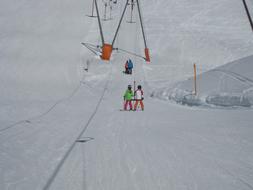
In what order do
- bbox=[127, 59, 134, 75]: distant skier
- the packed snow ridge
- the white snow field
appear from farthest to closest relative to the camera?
1. bbox=[127, 59, 134, 75]: distant skier
2. the packed snow ridge
3. the white snow field

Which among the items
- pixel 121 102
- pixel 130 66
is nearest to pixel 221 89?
pixel 121 102

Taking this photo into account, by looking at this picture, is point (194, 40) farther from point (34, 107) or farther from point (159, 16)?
point (34, 107)

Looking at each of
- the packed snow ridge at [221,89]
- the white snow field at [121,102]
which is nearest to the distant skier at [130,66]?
the white snow field at [121,102]

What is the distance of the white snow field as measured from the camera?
4.58 meters

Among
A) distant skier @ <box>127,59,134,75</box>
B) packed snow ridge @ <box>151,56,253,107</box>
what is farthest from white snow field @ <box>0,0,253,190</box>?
distant skier @ <box>127,59,134,75</box>

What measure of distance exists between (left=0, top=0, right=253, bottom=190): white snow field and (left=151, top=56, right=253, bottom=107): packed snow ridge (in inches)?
2.2

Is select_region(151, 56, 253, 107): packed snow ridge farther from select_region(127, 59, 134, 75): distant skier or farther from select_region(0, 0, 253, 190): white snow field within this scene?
select_region(127, 59, 134, 75): distant skier

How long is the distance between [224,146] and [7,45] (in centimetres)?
2446

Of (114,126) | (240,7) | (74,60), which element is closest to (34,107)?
(114,126)

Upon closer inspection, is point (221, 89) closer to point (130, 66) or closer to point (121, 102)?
point (121, 102)

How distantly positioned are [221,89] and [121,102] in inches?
171

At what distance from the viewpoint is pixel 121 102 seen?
1609 cm

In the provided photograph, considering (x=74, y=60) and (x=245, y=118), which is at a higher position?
(x=74, y=60)

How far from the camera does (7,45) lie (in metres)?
27.8
